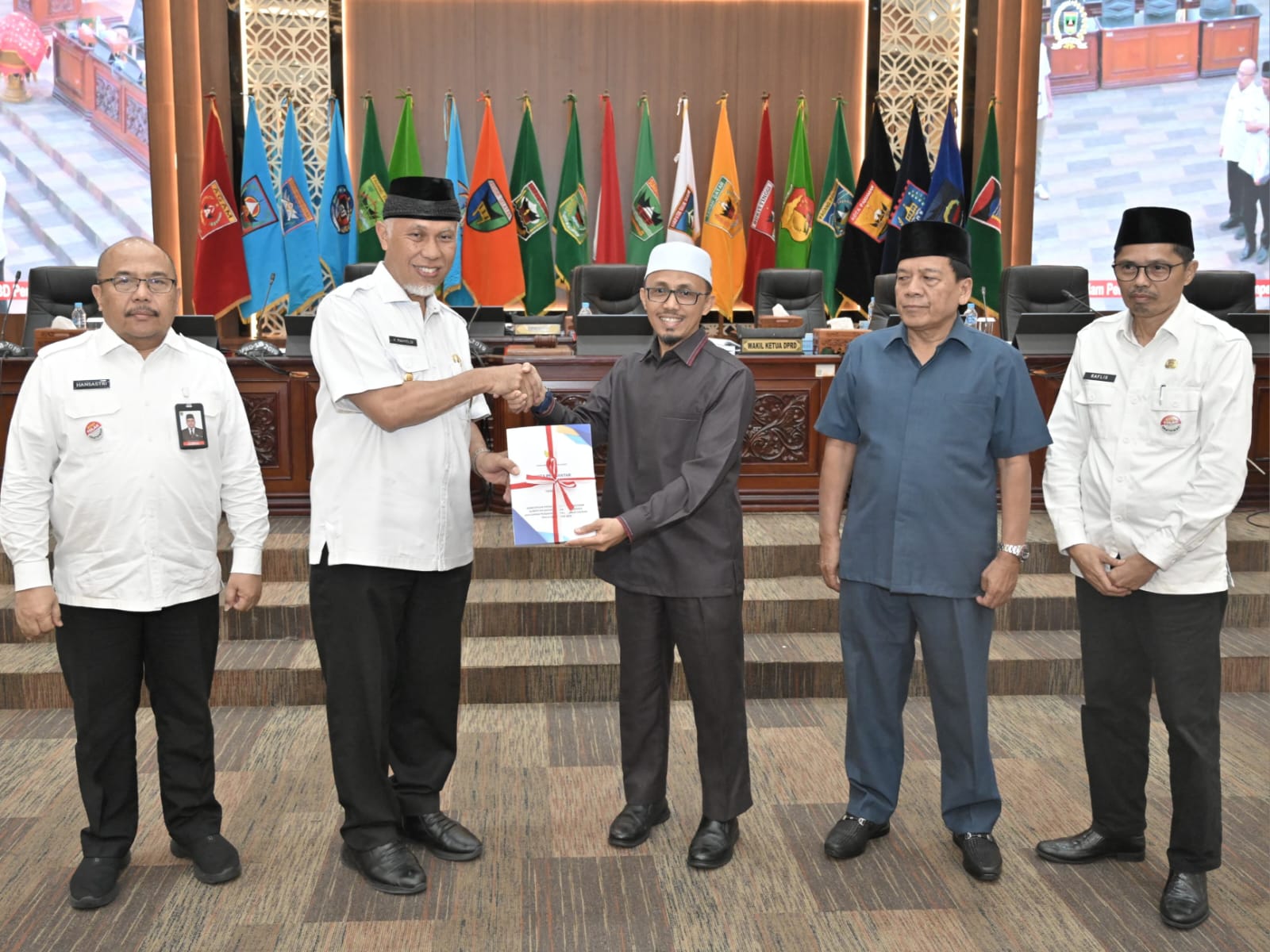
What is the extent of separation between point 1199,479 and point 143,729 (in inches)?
117

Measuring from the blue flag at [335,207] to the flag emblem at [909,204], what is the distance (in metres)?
3.65

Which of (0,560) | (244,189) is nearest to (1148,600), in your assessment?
(0,560)

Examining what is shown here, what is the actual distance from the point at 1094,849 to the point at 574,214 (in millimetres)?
5911

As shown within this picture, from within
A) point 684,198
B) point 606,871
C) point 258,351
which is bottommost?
point 606,871

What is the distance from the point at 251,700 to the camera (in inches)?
144

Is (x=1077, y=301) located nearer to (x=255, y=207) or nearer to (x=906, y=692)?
(x=906, y=692)

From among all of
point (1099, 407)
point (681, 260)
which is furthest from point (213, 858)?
point (1099, 407)

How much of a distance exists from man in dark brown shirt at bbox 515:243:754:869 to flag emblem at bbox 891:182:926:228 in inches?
213

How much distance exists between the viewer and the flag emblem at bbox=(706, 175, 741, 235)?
774 centimetres

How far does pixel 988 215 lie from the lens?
7609mm

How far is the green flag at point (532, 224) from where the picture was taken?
759 centimetres

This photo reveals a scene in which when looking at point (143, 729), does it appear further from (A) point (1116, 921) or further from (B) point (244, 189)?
(B) point (244, 189)

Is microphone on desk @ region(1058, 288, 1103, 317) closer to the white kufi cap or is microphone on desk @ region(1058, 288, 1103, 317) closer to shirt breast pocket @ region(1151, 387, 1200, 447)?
shirt breast pocket @ region(1151, 387, 1200, 447)

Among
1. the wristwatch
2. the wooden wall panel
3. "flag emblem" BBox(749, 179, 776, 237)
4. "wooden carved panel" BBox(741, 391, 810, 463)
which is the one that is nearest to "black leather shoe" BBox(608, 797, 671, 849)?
the wristwatch
